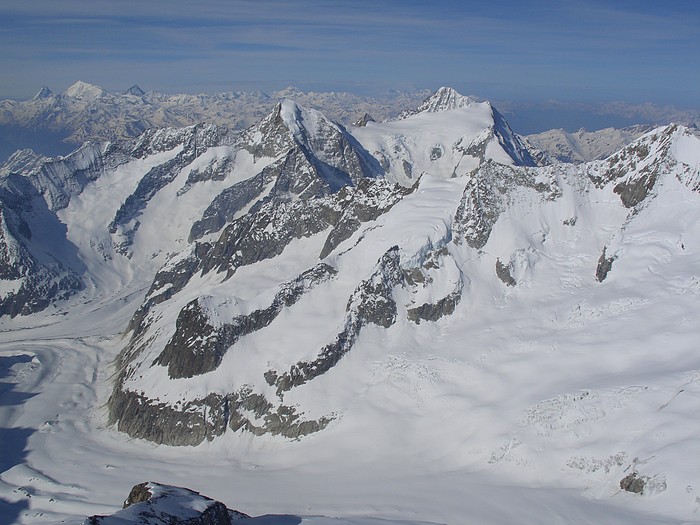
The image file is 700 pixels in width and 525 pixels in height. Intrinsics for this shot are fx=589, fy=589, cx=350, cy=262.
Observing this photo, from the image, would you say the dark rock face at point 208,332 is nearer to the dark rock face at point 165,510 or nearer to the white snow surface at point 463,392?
the white snow surface at point 463,392

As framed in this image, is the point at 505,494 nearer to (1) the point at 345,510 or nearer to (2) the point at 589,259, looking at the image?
(1) the point at 345,510

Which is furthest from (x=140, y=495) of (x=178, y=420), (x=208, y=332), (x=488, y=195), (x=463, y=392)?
(x=488, y=195)

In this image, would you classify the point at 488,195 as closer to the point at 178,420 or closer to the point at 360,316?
the point at 360,316

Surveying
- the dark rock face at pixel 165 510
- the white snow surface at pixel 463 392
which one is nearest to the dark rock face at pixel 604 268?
the white snow surface at pixel 463 392

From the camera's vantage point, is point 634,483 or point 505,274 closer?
point 634,483

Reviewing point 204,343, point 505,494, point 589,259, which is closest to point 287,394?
point 204,343
